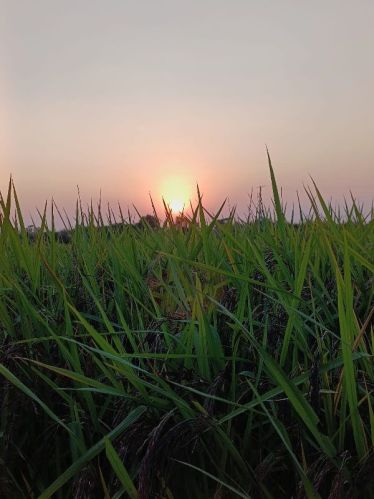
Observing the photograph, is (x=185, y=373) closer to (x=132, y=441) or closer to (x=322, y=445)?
(x=132, y=441)

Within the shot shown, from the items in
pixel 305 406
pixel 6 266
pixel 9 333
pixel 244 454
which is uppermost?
pixel 6 266

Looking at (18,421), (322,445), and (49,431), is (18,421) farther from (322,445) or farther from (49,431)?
(322,445)

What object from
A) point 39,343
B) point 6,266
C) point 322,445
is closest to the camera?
point 322,445

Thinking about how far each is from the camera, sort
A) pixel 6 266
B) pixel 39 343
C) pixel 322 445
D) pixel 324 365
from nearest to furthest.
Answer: pixel 322 445 < pixel 324 365 < pixel 39 343 < pixel 6 266

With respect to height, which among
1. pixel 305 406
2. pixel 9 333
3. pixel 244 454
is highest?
pixel 9 333

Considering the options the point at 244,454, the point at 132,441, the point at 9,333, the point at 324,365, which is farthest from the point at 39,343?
the point at 324,365

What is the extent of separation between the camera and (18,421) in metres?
1.15

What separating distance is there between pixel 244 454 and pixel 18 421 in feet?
1.59

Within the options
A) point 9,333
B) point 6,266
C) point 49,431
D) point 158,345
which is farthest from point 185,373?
point 6,266

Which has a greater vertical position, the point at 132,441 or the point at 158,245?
the point at 158,245

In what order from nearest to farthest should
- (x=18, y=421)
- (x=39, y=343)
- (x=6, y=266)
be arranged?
Answer: (x=18, y=421)
(x=39, y=343)
(x=6, y=266)

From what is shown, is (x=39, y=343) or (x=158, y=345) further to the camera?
(x=39, y=343)

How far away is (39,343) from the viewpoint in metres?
1.33

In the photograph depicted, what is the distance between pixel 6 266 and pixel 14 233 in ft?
0.40
